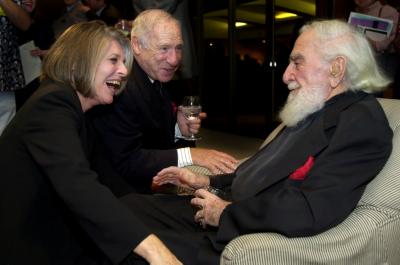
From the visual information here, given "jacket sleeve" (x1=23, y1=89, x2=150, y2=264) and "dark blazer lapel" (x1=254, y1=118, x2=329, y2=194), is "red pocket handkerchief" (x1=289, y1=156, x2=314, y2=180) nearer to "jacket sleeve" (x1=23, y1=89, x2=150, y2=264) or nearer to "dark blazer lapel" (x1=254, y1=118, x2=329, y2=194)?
"dark blazer lapel" (x1=254, y1=118, x2=329, y2=194)

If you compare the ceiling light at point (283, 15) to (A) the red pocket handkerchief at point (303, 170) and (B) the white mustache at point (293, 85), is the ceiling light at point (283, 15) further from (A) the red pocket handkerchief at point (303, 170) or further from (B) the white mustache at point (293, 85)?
(A) the red pocket handkerchief at point (303, 170)

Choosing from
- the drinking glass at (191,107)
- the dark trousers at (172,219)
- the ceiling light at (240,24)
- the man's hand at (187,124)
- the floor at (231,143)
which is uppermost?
the ceiling light at (240,24)

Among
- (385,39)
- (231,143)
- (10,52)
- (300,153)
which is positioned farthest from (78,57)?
(231,143)

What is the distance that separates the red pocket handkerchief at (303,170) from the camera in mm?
1520

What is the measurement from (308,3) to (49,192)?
4.65m

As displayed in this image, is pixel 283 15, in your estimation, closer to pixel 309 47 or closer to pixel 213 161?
pixel 213 161

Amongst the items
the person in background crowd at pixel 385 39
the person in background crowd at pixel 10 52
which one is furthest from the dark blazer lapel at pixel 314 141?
the person in background crowd at pixel 385 39

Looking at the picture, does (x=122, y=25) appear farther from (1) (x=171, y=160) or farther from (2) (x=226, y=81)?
(2) (x=226, y=81)

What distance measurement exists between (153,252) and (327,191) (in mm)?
558

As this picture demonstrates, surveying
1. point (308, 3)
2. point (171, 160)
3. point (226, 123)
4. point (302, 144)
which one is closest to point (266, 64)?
point (308, 3)

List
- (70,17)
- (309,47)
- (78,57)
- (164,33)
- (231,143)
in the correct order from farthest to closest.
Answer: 1. (231,143)
2. (70,17)
3. (164,33)
4. (309,47)
5. (78,57)

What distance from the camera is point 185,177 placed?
2.03 m

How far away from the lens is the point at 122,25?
9.01ft

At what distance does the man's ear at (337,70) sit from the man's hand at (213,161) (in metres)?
0.69
